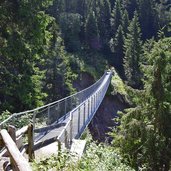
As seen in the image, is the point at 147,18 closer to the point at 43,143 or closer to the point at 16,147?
the point at 43,143

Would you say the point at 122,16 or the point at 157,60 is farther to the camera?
the point at 122,16

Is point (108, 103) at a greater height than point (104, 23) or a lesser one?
lesser

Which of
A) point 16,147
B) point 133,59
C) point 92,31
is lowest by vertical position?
point 133,59

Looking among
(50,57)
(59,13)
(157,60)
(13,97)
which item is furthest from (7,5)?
(59,13)

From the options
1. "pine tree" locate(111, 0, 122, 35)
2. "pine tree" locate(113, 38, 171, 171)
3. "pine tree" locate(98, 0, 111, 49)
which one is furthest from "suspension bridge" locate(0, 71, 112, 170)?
"pine tree" locate(111, 0, 122, 35)

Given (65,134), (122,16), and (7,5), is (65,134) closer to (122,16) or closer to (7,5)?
(7,5)

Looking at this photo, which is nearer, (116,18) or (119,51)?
(119,51)

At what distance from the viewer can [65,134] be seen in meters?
8.67

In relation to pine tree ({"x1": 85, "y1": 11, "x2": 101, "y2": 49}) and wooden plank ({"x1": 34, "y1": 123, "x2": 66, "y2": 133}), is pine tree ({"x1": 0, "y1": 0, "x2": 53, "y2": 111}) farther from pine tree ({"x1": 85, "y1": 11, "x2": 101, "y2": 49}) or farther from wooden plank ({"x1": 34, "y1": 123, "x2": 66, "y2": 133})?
pine tree ({"x1": 85, "y1": 11, "x2": 101, "y2": 49})

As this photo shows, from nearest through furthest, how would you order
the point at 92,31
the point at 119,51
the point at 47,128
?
1. the point at 47,128
2. the point at 92,31
3. the point at 119,51

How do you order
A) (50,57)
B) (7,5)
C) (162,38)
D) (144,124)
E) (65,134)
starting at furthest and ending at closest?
(50,57) → (162,38) → (144,124) → (7,5) → (65,134)

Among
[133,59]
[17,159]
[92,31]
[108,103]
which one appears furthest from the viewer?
[92,31]

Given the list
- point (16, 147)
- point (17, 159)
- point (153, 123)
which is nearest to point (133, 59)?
point (153, 123)

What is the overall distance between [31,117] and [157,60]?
33.1 ft
